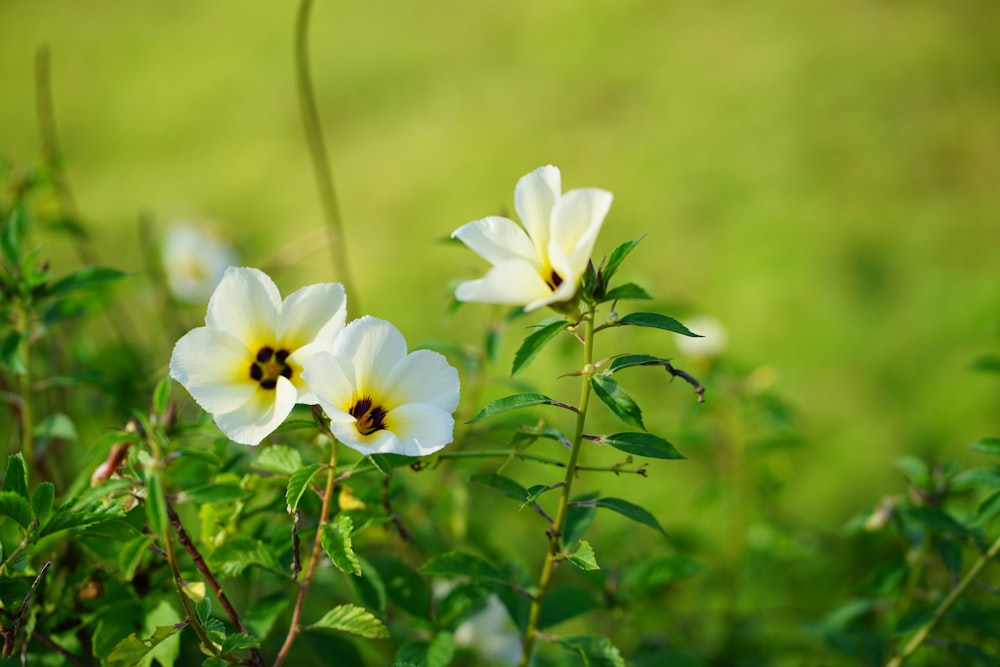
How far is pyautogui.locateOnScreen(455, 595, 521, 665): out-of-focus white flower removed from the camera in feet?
3.43

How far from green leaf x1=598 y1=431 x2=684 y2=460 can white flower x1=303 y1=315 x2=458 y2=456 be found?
5.5 inches

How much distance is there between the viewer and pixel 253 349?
714mm

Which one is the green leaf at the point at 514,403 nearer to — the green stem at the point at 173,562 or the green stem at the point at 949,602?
the green stem at the point at 173,562

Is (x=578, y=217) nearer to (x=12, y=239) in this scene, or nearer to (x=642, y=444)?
(x=642, y=444)

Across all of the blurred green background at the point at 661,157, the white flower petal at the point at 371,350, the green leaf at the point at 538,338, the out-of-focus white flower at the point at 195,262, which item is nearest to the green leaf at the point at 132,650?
the white flower petal at the point at 371,350

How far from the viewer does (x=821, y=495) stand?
1.94 meters

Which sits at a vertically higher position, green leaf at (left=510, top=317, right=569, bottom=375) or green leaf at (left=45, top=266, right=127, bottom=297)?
green leaf at (left=45, top=266, right=127, bottom=297)

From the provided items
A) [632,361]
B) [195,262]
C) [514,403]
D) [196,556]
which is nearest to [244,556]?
[196,556]

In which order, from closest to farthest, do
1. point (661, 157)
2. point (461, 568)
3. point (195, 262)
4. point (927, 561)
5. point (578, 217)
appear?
point (578, 217) → point (461, 568) → point (927, 561) → point (195, 262) → point (661, 157)

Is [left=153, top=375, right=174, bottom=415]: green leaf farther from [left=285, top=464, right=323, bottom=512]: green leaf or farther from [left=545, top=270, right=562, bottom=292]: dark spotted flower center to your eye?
[left=545, top=270, right=562, bottom=292]: dark spotted flower center

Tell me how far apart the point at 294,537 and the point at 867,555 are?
123 centimetres

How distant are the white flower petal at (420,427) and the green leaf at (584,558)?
0.15 m

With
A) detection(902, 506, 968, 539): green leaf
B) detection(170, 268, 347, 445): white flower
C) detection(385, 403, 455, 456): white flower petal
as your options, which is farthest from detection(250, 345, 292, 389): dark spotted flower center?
detection(902, 506, 968, 539): green leaf

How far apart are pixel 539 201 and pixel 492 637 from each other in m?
0.61
